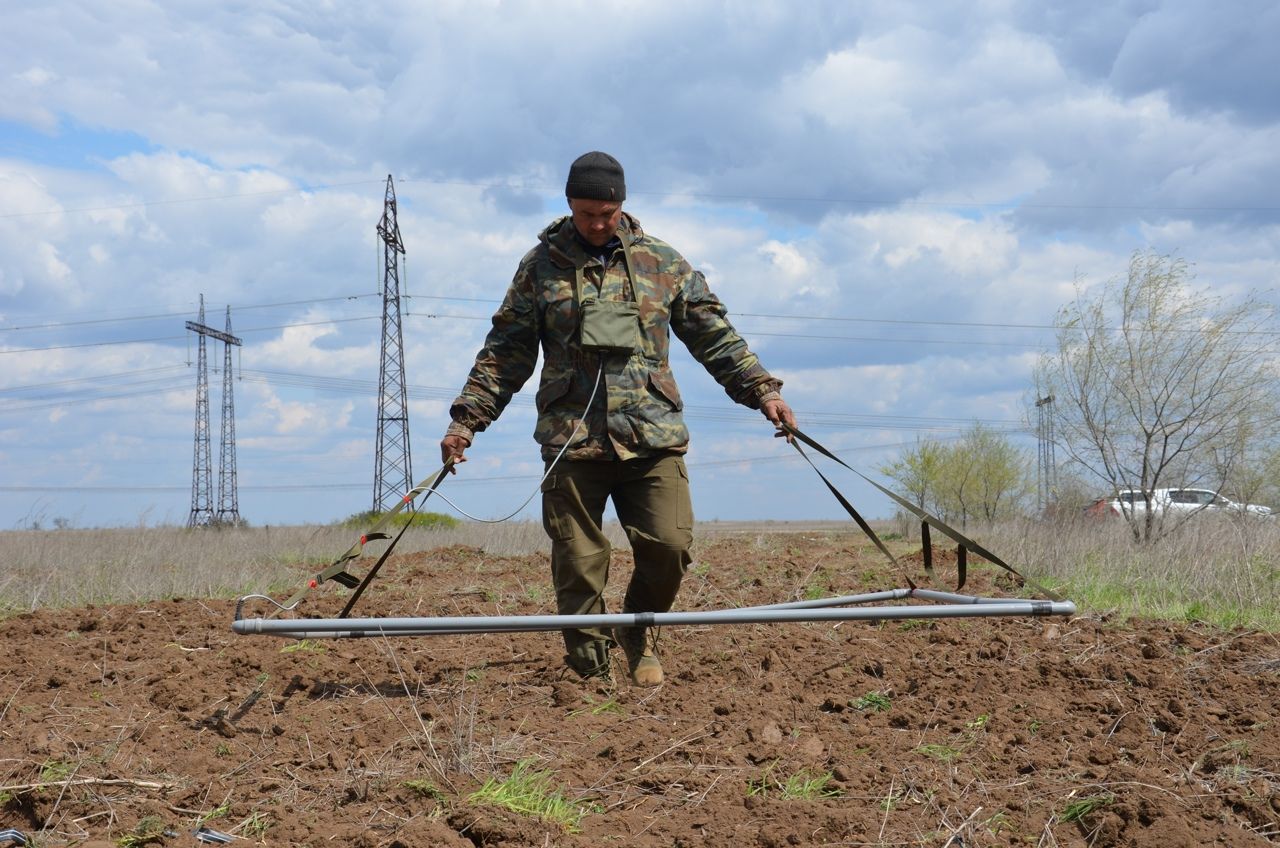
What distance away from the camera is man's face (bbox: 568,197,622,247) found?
4.82 meters

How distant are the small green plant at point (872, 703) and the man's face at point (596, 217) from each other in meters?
2.27

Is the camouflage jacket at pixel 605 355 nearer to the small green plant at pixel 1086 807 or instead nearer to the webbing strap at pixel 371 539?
the webbing strap at pixel 371 539

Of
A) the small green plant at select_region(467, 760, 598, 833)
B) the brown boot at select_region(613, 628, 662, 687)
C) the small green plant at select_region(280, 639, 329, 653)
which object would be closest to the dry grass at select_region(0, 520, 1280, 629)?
the small green plant at select_region(280, 639, 329, 653)

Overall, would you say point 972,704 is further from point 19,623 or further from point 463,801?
point 19,623

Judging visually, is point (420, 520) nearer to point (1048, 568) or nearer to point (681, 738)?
point (1048, 568)

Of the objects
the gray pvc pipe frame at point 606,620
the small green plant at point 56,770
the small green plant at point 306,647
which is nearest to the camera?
the small green plant at point 56,770

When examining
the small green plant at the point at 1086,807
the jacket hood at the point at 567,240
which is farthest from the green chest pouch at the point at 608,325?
the small green plant at the point at 1086,807

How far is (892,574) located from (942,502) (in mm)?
16889

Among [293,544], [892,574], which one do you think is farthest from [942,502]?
[892,574]

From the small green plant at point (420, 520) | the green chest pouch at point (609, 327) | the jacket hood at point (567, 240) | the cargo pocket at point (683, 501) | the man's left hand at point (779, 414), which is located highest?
the jacket hood at point (567, 240)

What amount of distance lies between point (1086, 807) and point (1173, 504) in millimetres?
12099

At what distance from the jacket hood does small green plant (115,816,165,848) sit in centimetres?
279

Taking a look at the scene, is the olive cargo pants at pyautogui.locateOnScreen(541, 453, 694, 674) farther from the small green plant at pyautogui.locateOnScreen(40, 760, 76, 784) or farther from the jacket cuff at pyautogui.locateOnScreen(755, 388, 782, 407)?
the small green plant at pyautogui.locateOnScreen(40, 760, 76, 784)

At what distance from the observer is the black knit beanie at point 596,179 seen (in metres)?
4.77
